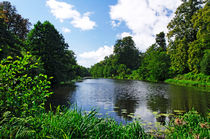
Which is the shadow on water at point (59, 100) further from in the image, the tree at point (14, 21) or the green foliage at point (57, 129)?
the tree at point (14, 21)

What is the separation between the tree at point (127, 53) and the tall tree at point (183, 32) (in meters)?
41.8

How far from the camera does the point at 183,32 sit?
2959 centimetres

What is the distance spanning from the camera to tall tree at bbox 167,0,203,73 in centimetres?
2828

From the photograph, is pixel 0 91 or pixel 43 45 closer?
pixel 0 91

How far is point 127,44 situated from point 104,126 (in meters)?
74.9

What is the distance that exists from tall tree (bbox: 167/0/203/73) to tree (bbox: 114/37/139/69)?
4176 centimetres

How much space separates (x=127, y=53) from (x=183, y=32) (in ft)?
147

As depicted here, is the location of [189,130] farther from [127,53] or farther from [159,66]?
[127,53]

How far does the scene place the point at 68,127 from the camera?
3176mm

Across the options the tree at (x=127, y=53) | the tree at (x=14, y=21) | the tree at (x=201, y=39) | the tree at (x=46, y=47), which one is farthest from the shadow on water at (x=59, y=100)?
the tree at (x=127, y=53)

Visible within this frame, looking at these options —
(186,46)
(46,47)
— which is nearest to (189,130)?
(46,47)

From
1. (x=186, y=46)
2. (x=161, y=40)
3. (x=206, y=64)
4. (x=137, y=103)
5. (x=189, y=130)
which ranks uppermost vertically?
(x=161, y=40)

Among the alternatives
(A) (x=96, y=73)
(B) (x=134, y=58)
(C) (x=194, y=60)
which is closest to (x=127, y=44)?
(B) (x=134, y=58)

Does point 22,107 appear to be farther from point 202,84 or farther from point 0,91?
point 202,84
